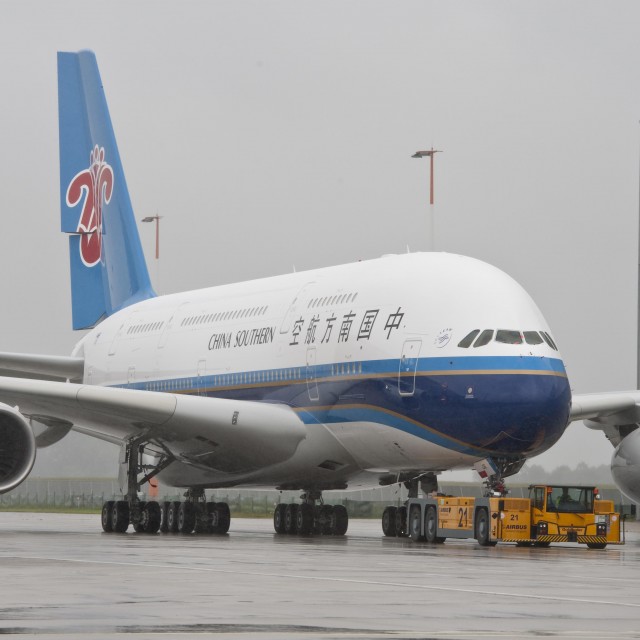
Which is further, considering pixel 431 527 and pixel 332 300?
pixel 332 300

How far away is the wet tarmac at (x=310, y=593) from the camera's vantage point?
9438mm

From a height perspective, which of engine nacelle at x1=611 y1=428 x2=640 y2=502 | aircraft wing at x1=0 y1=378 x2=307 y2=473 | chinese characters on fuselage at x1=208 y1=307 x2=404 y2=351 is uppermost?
chinese characters on fuselage at x1=208 y1=307 x2=404 y2=351

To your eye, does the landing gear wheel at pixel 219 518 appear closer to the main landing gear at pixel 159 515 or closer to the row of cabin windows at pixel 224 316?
the main landing gear at pixel 159 515

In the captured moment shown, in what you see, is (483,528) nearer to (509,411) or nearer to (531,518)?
(531,518)

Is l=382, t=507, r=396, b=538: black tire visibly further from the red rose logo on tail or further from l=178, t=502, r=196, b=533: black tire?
the red rose logo on tail

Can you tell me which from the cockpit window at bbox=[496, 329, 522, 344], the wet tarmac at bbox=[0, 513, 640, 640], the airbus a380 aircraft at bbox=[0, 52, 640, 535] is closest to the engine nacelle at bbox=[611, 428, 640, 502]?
the airbus a380 aircraft at bbox=[0, 52, 640, 535]

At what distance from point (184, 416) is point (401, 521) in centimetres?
424

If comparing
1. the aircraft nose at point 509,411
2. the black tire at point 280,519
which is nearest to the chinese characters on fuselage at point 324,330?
the aircraft nose at point 509,411

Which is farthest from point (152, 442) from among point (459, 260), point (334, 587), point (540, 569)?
point (334, 587)

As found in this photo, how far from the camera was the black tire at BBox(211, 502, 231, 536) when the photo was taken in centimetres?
2695

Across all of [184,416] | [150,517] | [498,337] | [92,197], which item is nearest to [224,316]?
[184,416]

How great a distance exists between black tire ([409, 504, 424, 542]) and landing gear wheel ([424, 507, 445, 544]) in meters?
0.10

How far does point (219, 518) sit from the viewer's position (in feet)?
88.6

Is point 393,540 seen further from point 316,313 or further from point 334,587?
point 334,587
